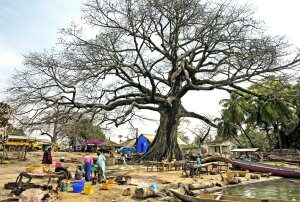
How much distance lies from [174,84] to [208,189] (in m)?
12.8

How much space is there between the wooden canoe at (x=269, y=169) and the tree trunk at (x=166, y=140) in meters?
5.04

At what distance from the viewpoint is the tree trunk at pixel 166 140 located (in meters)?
23.7

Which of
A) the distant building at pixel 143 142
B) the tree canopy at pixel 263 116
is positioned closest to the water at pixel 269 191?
the tree canopy at pixel 263 116

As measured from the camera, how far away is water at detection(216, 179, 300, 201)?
14.1 metres

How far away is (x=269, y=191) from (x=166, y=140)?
32.6 feet

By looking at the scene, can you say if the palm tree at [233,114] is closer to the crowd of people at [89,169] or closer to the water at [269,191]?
the water at [269,191]

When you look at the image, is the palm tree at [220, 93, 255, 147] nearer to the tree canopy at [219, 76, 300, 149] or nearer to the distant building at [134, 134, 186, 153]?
the tree canopy at [219, 76, 300, 149]

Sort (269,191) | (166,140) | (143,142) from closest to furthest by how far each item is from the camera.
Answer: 1. (269,191)
2. (166,140)
3. (143,142)

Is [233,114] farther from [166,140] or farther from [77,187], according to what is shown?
[77,187]

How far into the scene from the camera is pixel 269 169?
22.5m

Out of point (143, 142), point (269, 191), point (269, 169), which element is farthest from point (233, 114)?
point (269, 191)

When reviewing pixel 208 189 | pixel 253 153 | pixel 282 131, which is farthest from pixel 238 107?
pixel 208 189

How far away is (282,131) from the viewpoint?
46594 mm

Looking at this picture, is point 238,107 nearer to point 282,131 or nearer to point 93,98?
point 282,131
